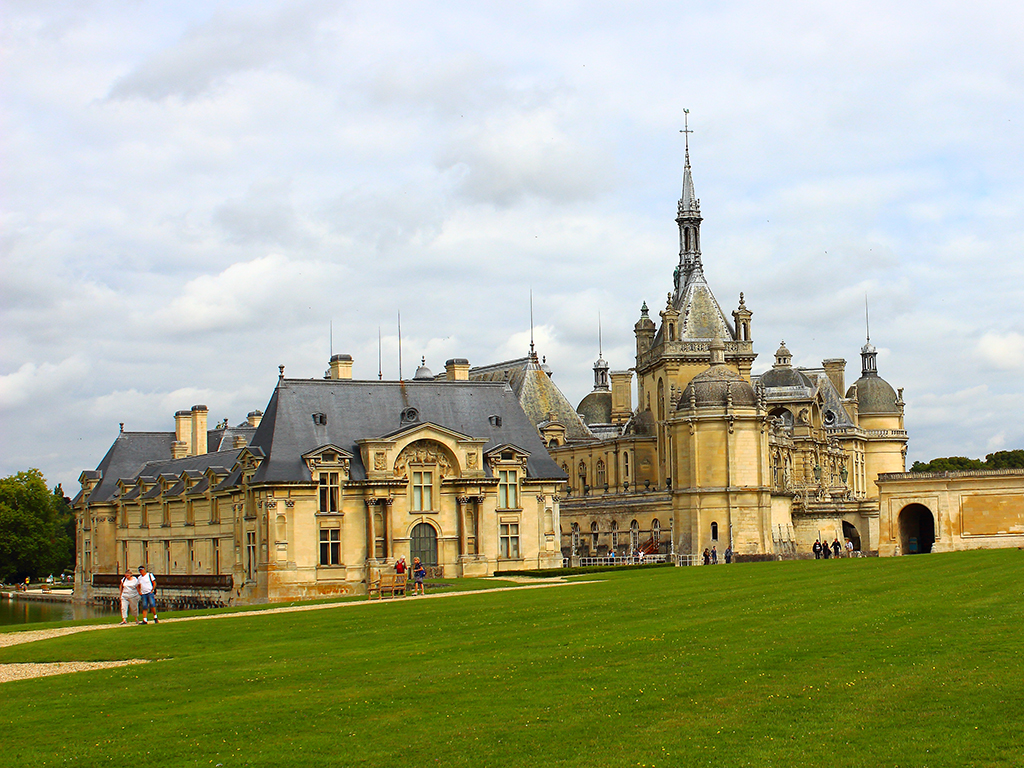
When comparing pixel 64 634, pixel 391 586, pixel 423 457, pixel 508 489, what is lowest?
pixel 64 634

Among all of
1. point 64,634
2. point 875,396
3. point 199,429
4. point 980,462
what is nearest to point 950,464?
point 980,462

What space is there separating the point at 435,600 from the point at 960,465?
458ft

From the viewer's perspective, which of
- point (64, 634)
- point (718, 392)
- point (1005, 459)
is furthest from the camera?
point (1005, 459)

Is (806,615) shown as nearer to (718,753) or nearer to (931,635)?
(931,635)

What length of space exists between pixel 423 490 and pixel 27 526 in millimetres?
46979

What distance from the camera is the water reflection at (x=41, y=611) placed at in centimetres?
6266

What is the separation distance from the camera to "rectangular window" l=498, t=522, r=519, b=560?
220 feet

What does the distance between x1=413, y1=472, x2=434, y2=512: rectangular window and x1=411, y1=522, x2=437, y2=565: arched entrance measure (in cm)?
93

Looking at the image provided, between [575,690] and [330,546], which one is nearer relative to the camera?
[575,690]

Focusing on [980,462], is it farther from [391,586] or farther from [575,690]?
[575,690]

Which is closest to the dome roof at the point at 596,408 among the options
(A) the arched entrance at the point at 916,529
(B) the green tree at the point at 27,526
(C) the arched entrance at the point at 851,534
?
(C) the arched entrance at the point at 851,534

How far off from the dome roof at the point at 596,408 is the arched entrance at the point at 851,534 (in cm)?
3248

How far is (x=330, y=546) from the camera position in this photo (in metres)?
62.5

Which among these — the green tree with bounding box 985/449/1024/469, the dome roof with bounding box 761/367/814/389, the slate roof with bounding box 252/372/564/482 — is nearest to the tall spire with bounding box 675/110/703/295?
the dome roof with bounding box 761/367/814/389
